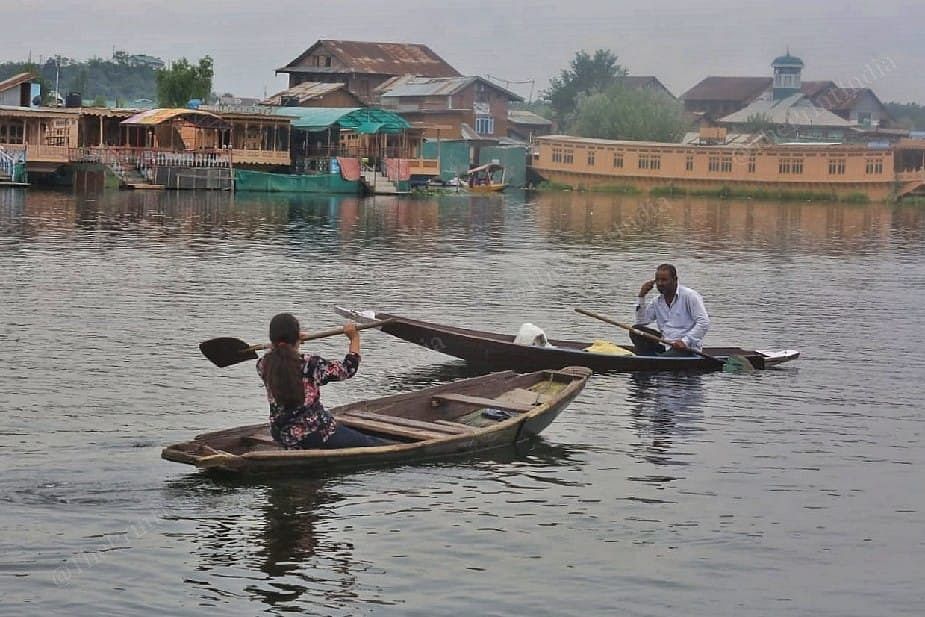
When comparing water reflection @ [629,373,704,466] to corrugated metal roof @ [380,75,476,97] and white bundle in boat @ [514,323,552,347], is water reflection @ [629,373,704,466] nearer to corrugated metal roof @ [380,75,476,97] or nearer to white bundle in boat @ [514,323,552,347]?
white bundle in boat @ [514,323,552,347]

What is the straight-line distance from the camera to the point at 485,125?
Result: 9112 cm

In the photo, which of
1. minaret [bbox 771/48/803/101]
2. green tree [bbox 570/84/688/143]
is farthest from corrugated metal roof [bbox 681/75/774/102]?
green tree [bbox 570/84/688/143]

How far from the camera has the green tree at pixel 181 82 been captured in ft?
249

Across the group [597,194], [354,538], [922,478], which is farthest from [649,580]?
[597,194]

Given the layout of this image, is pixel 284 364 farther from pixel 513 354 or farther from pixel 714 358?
pixel 714 358

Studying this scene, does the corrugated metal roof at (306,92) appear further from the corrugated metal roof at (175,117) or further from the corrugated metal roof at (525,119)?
the corrugated metal roof at (525,119)

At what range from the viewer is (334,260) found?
1266 inches

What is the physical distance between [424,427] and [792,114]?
3573 inches

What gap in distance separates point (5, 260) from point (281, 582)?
2106 centimetres

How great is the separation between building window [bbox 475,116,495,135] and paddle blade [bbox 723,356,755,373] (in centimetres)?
7348

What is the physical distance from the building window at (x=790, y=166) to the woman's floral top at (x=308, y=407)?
226 feet

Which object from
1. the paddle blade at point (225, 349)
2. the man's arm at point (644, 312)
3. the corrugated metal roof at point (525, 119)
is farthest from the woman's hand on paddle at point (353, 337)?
the corrugated metal roof at point (525, 119)

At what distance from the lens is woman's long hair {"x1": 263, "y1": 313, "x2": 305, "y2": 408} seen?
10719 mm

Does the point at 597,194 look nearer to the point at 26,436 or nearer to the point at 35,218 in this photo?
the point at 35,218
